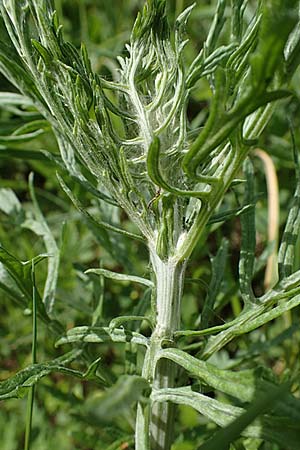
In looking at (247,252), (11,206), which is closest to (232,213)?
(247,252)

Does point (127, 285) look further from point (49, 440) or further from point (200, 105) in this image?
point (200, 105)

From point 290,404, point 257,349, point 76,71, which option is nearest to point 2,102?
point 76,71

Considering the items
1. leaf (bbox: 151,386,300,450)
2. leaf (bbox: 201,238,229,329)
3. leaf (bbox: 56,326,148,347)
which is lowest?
leaf (bbox: 151,386,300,450)

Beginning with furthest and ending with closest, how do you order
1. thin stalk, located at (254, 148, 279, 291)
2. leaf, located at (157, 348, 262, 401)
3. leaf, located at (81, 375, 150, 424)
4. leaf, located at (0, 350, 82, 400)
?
thin stalk, located at (254, 148, 279, 291) < leaf, located at (0, 350, 82, 400) < leaf, located at (157, 348, 262, 401) < leaf, located at (81, 375, 150, 424)

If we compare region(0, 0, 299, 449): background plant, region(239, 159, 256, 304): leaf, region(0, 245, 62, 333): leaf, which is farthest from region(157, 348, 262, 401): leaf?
region(0, 245, 62, 333): leaf

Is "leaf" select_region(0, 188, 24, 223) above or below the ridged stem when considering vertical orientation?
above

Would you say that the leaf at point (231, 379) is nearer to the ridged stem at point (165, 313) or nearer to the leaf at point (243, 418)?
the leaf at point (243, 418)

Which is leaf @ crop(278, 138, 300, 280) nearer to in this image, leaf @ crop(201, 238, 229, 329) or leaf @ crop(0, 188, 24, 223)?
leaf @ crop(201, 238, 229, 329)

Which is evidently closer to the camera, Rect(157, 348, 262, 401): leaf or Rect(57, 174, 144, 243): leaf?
Rect(157, 348, 262, 401): leaf
